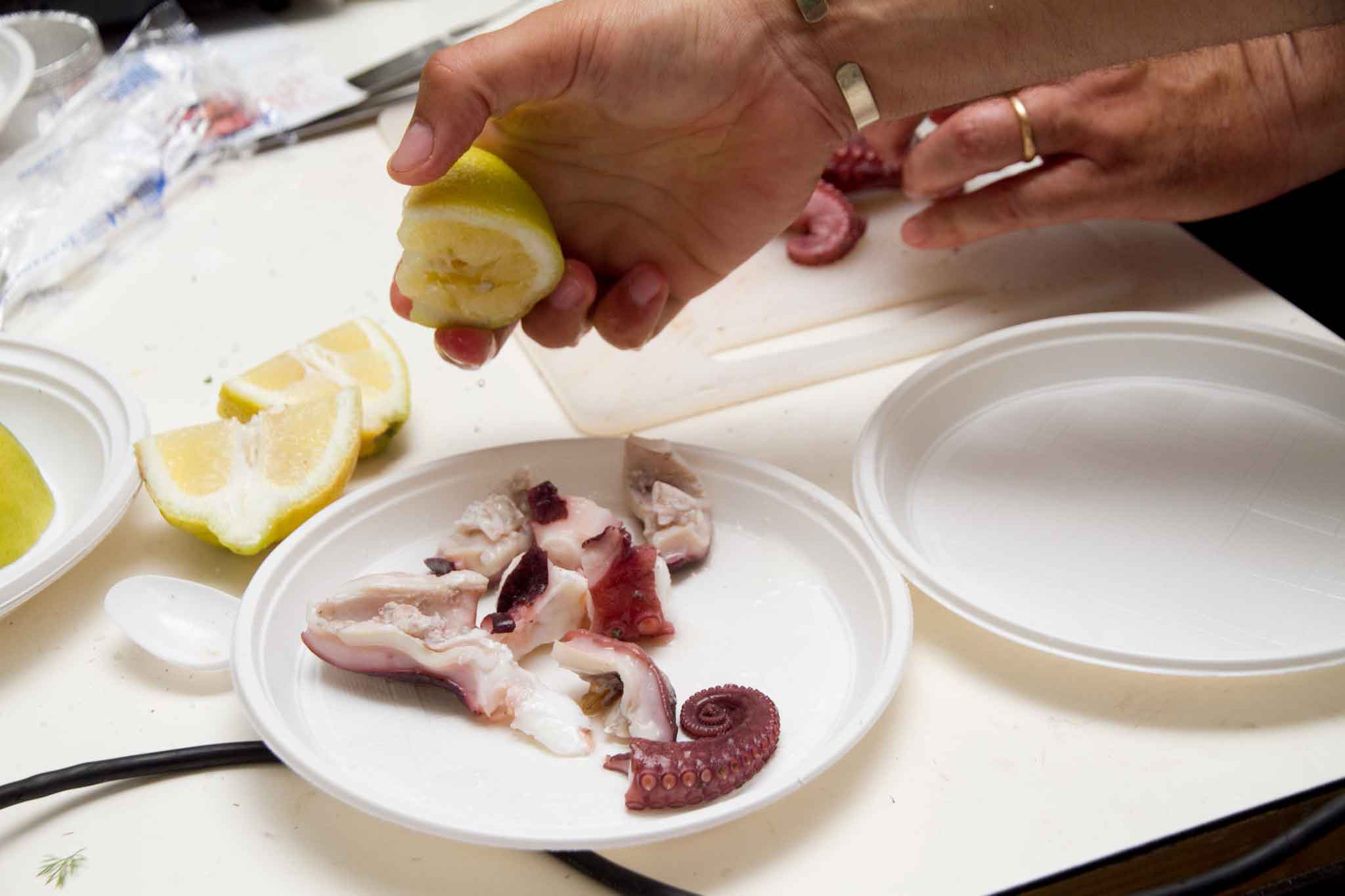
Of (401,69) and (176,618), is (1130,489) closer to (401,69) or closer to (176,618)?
(176,618)

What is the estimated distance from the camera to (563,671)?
106cm

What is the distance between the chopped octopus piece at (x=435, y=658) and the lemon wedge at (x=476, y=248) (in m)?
0.34

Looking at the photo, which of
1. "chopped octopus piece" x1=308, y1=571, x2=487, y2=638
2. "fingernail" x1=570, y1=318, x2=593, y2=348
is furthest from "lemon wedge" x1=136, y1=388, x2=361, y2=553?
"fingernail" x1=570, y1=318, x2=593, y2=348

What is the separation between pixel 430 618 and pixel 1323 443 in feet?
3.17

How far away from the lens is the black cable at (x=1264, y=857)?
88 centimetres

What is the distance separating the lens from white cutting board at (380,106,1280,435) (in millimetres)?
1445

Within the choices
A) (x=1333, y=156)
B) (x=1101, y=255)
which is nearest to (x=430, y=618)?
(x=1101, y=255)

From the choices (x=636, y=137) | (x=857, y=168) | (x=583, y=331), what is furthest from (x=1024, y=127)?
(x=583, y=331)

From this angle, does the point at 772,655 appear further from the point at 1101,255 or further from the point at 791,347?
the point at 1101,255

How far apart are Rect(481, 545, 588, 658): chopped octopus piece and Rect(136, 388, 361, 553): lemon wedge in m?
0.25

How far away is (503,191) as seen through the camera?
119 centimetres

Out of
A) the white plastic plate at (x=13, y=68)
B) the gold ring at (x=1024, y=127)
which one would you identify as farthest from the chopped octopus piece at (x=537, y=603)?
the white plastic plate at (x=13, y=68)

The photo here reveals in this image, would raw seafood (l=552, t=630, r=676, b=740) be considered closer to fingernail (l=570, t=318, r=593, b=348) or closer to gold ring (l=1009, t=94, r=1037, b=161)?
fingernail (l=570, t=318, r=593, b=348)

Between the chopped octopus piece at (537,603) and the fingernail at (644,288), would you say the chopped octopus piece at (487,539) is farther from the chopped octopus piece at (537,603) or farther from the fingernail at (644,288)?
the fingernail at (644,288)
